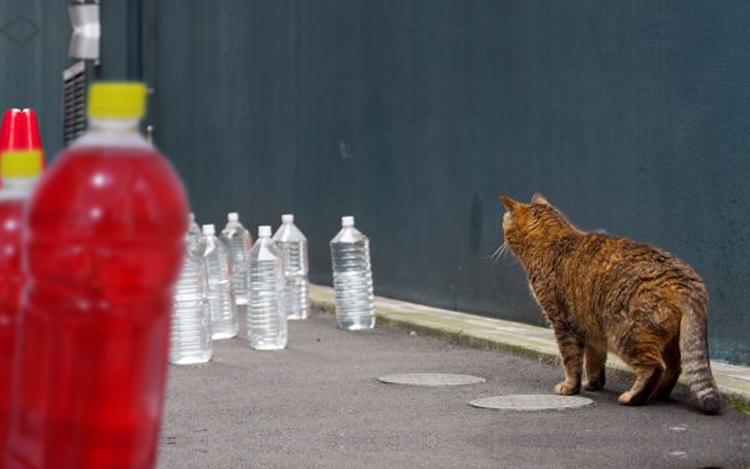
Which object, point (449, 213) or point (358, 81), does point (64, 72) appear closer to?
point (358, 81)

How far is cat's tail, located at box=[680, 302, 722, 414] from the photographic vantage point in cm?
671

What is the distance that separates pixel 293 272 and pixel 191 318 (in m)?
2.75

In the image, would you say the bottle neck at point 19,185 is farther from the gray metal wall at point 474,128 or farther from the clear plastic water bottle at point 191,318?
the clear plastic water bottle at point 191,318

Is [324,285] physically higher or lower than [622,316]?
lower

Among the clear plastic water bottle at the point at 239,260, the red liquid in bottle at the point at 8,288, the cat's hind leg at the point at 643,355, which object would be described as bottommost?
the clear plastic water bottle at the point at 239,260

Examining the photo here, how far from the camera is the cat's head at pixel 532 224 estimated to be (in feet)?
26.3

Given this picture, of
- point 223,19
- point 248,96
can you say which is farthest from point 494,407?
point 223,19

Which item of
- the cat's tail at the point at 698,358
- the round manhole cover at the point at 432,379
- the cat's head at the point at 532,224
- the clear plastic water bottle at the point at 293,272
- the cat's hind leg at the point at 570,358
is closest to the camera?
the cat's tail at the point at 698,358

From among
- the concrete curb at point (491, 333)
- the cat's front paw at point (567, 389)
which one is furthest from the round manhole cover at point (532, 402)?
the concrete curb at point (491, 333)

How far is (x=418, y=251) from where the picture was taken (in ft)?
41.5

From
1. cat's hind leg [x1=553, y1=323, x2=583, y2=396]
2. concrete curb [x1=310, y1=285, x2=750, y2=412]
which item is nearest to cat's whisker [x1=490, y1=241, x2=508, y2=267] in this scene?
concrete curb [x1=310, y1=285, x2=750, y2=412]

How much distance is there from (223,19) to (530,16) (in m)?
7.47

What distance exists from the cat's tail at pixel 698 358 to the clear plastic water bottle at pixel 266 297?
161 inches

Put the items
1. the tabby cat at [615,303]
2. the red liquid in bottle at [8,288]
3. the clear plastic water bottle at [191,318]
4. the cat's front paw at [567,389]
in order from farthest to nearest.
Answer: the clear plastic water bottle at [191,318], the cat's front paw at [567,389], the tabby cat at [615,303], the red liquid in bottle at [8,288]
